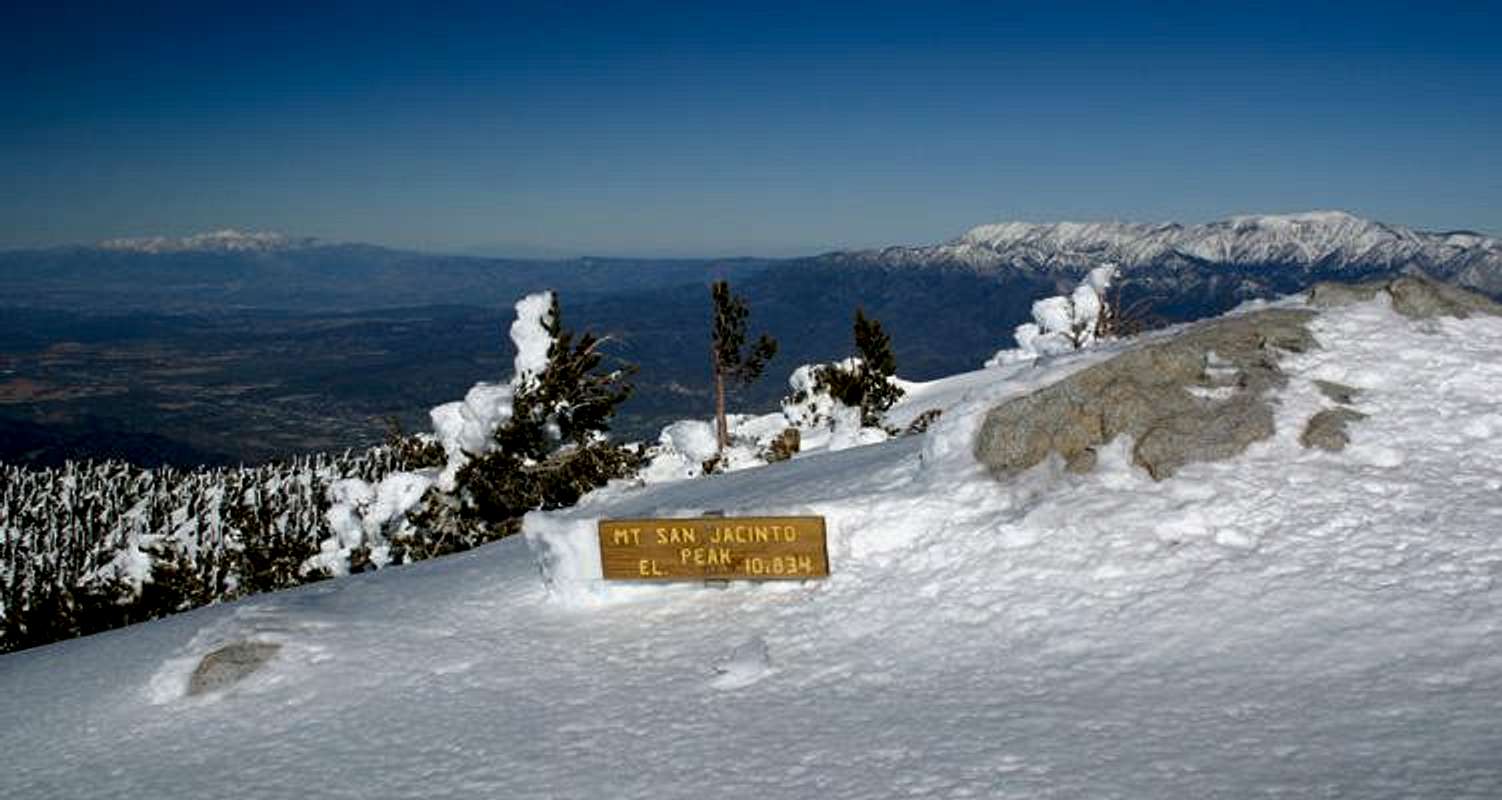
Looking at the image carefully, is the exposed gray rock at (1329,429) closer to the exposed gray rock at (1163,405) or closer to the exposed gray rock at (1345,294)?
the exposed gray rock at (1163,405)

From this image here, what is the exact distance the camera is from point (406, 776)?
30.8 feet

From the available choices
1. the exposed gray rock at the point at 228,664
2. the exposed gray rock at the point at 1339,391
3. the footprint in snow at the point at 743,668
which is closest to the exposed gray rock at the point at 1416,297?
the exposed gray rock at the point at 1339,391

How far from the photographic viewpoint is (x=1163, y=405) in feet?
44.6

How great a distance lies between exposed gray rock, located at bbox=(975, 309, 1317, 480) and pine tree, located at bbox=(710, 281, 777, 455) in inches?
975

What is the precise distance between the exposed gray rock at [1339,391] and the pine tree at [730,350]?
26.4 m

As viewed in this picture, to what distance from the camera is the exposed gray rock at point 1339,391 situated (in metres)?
13.3

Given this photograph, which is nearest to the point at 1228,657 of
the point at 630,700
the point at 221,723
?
the point at 630,700

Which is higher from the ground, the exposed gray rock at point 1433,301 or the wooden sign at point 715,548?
the exposed gray rock at point 1433,301

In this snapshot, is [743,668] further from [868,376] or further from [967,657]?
[868,376]

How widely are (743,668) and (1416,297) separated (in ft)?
41.9

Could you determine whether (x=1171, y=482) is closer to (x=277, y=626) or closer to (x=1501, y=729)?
(x=1501, y=729)

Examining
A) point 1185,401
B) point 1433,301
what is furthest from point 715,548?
point 1433,301

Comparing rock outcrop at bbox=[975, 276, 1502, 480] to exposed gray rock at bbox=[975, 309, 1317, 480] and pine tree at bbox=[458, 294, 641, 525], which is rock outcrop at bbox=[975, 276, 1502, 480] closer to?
exposed gray rock at bbox=[975, 309, 1317, 480]

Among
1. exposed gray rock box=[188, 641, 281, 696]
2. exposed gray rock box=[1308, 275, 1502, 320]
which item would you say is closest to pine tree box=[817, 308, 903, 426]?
exposed gray rock box=[1308, 275, 1502, 320]
